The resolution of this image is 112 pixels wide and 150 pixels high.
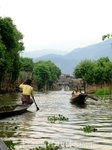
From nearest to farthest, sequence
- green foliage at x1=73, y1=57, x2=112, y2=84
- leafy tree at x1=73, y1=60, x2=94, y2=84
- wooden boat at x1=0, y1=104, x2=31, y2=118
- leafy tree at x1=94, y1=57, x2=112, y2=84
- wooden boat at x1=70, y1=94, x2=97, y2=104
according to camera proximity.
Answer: wooden boat at x1=0, y1=104, x2=31, y2=118 < wooden boat at x1=70, y1=94, x2=97, y2=104 < leafy tree at x1=94, y1=57, x2=112, y2=84 < green foliage at x1=73, y1=57, x2=112, y2=84 < leafy tree at x1=73, y1=60, x2=94, y2=84

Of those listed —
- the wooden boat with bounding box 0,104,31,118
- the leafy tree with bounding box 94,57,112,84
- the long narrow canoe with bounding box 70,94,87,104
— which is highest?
the leafy tree with bounding box 94,57,112,84

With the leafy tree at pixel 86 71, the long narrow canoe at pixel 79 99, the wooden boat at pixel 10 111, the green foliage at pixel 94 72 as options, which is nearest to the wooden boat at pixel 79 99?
the long narrow canoe at pixel 79 99

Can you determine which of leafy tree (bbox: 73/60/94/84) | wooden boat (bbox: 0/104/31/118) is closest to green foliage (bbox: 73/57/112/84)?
leafy tree (bbox: 73/60/94/84)

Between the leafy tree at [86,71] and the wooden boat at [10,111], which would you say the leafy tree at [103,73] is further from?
the wooden boat at [10,111]

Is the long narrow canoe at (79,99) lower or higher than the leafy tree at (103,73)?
lower

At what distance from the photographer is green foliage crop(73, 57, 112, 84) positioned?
66750 mm

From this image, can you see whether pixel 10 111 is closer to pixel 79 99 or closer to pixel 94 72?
pixel 79 99

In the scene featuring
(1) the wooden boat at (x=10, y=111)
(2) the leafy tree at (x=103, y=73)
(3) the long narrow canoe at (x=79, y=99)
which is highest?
(2) the leafy tree at (x=103, y=73)

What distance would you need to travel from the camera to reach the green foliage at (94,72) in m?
66.8

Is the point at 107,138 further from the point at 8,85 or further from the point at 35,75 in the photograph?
the point at 35,75

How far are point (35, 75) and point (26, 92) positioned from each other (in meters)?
88.5

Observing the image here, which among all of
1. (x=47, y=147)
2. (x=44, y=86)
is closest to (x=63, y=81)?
(x=44, y=86)

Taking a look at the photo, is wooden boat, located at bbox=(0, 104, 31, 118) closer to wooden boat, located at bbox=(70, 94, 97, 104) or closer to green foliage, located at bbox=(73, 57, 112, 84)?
wooden boat, located at bbox=(70, 94, 97, 104)

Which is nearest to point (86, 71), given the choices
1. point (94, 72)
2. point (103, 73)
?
point (94, 72)
